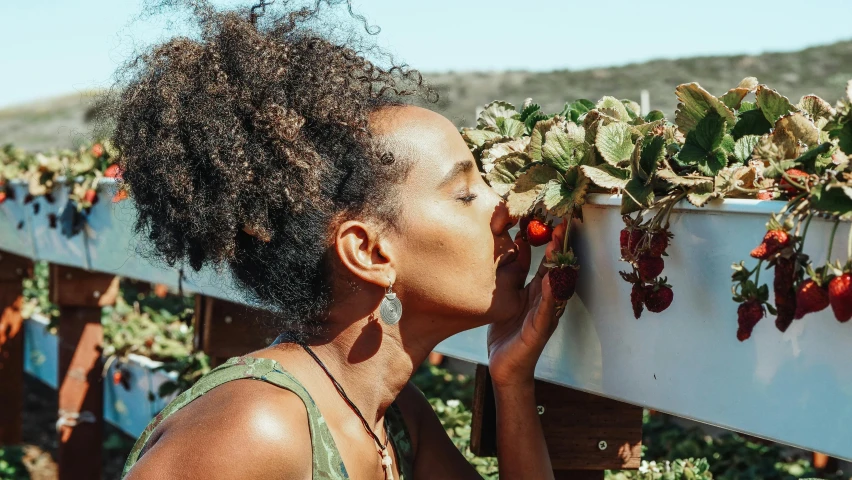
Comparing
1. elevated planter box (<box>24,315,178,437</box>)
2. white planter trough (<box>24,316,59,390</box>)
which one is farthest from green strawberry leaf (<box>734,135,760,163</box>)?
white planter trough (<box>24,316,59,390</box>)

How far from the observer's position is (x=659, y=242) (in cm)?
125

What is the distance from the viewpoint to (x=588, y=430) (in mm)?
1979

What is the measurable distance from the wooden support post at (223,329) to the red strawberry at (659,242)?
237 cm

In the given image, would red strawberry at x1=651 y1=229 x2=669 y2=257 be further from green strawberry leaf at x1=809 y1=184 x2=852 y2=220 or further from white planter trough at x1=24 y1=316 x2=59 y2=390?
white planter trough at x1=24 y1=316 x2=59 y2=390

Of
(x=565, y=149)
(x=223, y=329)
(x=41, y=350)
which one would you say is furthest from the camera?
(x=41, y=350)

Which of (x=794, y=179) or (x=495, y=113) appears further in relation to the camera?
(x=495, y=113)

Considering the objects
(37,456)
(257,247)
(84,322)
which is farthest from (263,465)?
(37,456)

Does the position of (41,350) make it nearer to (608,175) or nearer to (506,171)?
(506,171)

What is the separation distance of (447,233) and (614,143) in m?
0.34

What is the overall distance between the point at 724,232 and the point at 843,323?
0.20m

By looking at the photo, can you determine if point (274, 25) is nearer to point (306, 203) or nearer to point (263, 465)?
point (306, 203)

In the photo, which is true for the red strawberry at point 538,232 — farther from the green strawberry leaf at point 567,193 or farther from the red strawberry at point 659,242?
the red strawberry at point 659,242

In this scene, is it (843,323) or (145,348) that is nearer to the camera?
(843,323)

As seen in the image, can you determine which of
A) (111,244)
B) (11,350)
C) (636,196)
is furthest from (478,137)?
(11,350)
